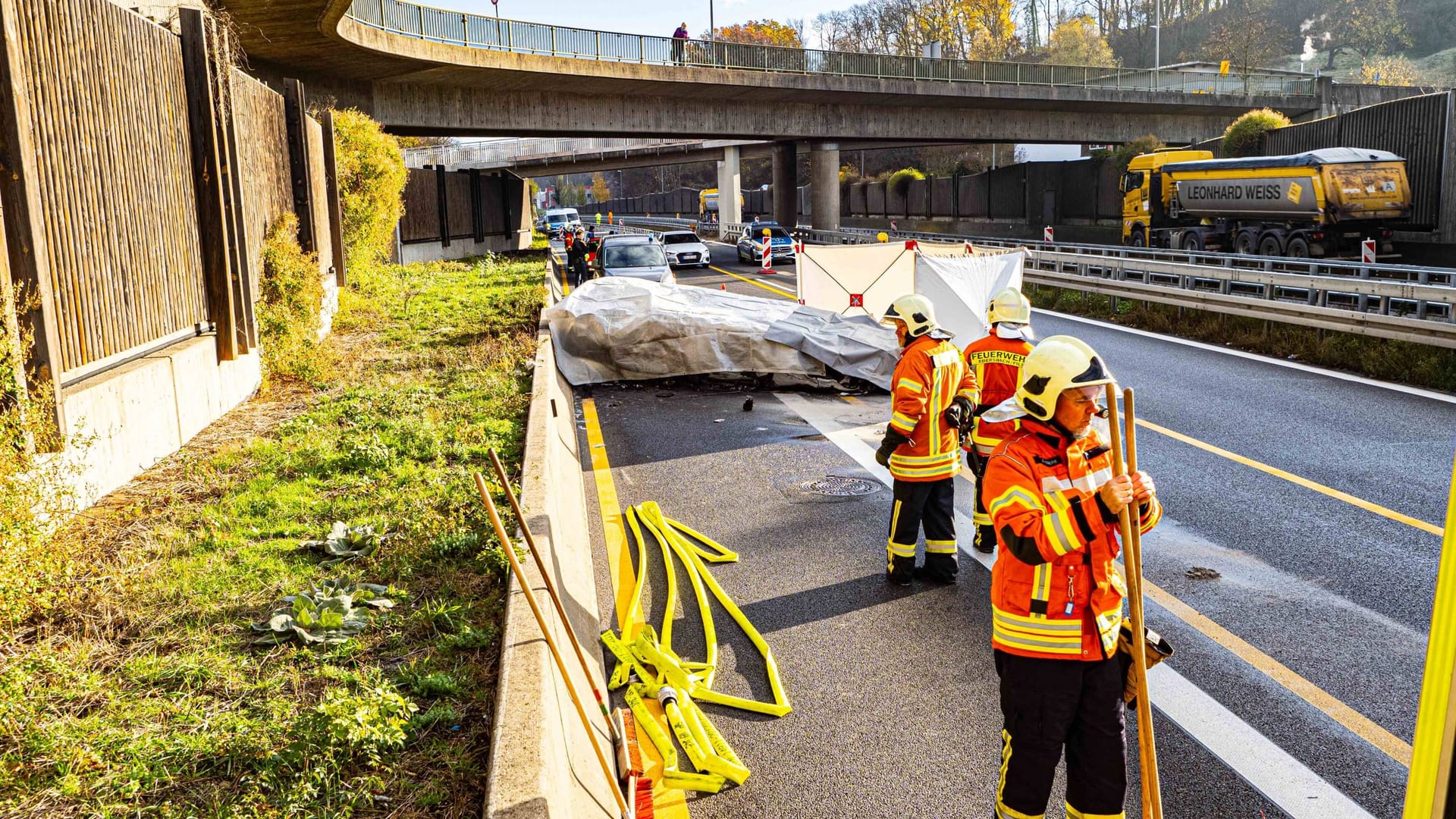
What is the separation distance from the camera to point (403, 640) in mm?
5023

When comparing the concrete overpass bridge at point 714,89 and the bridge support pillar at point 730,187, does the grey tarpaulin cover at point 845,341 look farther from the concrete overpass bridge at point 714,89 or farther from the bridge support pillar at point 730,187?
Result: the bridge support pillar at point 730,187

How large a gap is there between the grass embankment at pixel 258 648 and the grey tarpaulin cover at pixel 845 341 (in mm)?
5679

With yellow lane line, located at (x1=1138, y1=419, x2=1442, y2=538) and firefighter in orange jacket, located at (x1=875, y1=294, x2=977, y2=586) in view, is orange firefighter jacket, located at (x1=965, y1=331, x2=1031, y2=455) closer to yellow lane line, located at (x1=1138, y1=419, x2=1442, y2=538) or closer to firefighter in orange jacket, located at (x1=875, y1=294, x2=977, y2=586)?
firefighter in orange jacket, located at (x1=875, y1=294, x2=977, y2=586)

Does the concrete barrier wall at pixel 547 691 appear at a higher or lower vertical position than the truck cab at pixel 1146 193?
lower

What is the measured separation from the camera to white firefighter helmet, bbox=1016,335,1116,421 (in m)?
3.64

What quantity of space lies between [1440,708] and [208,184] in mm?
10244

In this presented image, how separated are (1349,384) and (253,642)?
12938 millimetres

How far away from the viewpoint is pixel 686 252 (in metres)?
36.7

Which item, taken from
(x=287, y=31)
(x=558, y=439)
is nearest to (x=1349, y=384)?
(x=558, y=439)

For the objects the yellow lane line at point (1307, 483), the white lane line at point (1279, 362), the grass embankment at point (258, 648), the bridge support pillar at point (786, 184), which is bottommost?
the yellow lane line at point (1307, 483)

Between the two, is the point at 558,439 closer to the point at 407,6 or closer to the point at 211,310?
the point at 211,310

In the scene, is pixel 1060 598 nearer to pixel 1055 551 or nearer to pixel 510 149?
pixel 1055 551

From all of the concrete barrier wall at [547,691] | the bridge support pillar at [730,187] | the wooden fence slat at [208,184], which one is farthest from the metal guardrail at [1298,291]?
the bridge support pillar at [730,187]

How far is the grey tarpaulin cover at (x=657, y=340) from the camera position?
14.2m
